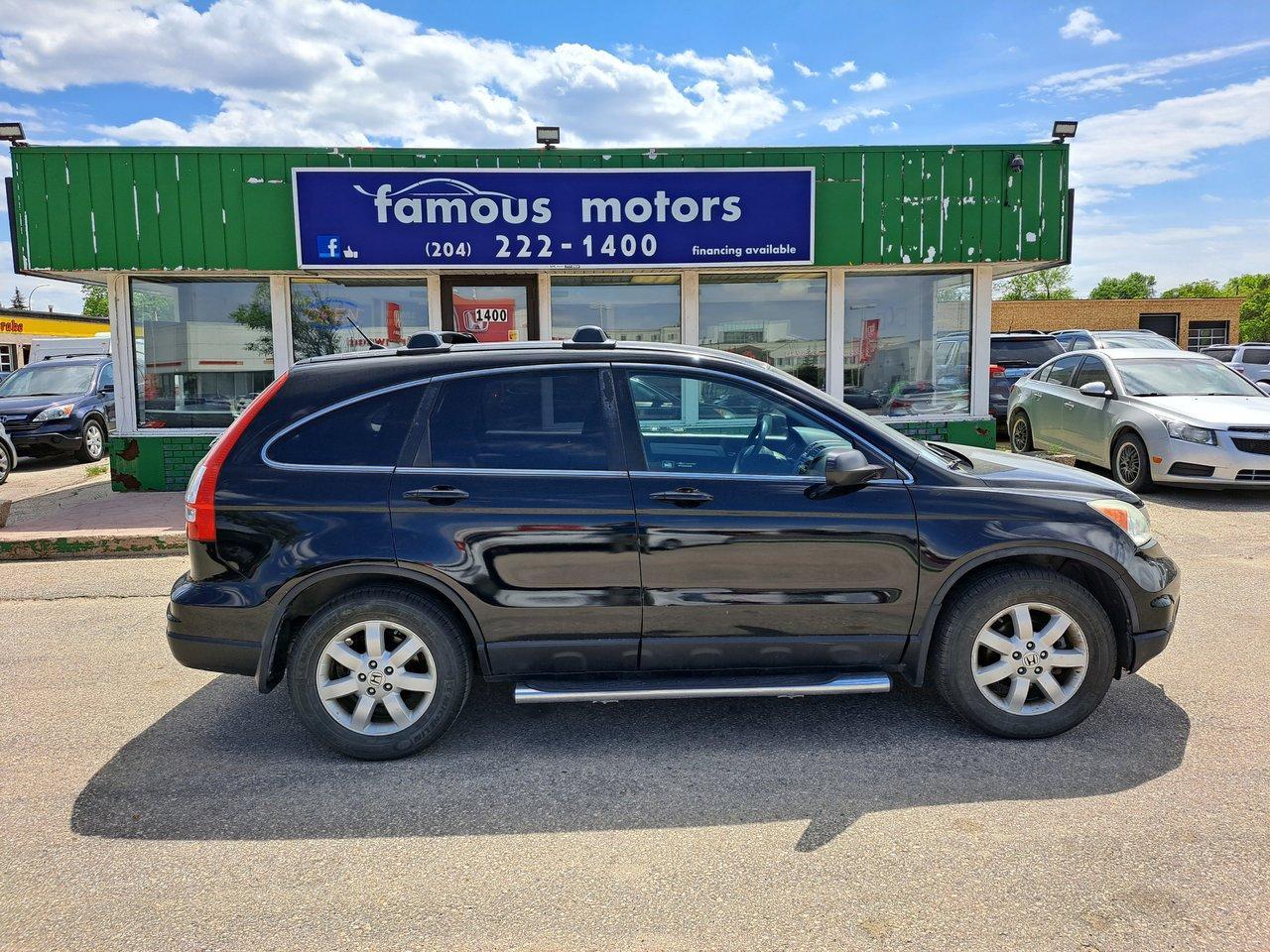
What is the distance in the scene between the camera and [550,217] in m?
10.1

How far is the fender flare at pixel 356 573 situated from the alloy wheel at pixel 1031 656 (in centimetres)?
212

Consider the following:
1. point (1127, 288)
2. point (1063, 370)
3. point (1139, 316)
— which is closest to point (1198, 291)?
point (1127, 288)

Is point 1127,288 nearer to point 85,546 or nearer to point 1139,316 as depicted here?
point 1139,316

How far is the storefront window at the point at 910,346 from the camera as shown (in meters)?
11.3

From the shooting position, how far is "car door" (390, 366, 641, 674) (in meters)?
3.74

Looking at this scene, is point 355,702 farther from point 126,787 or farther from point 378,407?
point 378,407

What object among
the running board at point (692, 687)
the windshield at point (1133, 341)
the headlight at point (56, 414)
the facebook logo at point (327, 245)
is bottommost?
the running board at point (692, 687)

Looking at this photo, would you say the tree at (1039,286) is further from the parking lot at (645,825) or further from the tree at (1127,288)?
the parking lot at (645,825)

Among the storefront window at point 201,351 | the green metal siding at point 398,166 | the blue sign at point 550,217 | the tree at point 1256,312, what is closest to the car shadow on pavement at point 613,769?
the blue sign at point 550,217

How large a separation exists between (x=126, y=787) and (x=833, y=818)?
9.14 feet

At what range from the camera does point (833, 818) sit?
331cm

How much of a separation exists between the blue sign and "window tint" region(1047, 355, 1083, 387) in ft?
14.0

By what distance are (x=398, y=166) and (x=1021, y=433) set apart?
30.7ft

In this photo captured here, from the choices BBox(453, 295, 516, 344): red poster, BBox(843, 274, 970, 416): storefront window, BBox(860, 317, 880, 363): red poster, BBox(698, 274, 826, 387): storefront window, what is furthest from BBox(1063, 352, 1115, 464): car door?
BBox(453, 295, 516, 344): red poster
